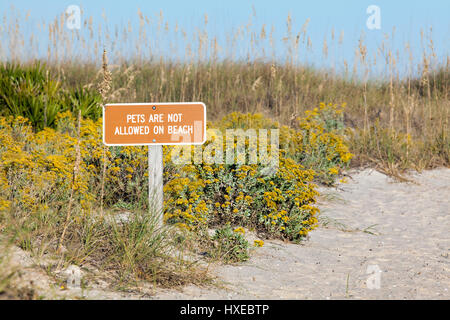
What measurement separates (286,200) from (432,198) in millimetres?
3281

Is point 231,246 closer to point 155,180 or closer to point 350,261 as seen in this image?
point 155,180

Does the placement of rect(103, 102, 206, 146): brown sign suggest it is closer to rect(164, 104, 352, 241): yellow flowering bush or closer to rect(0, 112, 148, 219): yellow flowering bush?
rect(0, 112, 148, 219): yellow flowering bush

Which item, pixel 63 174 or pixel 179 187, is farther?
pixel 63 174

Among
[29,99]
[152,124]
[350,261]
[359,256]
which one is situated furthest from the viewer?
[29,99]

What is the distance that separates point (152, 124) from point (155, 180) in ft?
1.57

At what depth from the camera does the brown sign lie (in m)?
4.34

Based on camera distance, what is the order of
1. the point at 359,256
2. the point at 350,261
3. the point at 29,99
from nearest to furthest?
1. the point at 350,261
2. the point at 359,256
3. the point at 29,99

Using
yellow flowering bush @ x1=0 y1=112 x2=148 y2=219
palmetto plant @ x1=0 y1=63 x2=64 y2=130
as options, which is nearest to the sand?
yellow flowering bush @ x1=0 y1=112 x2=148 y2=219

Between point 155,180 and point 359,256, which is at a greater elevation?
point 155,180

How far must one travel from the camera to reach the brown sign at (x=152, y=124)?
171 inches

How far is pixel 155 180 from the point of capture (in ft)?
14.4

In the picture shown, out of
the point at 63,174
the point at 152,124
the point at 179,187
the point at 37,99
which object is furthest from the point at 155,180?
the point at 37,99

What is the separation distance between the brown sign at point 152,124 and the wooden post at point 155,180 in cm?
12
